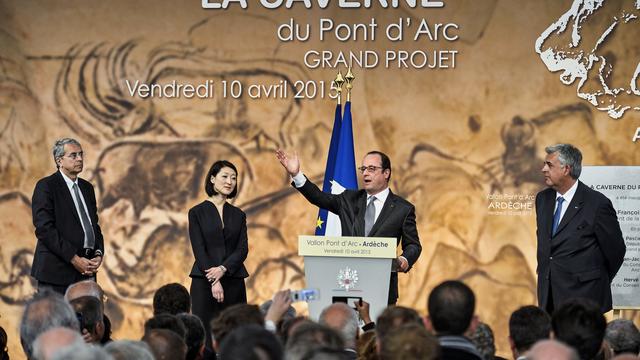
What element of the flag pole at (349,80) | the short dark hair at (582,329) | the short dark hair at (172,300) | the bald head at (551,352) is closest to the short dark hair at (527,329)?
the short dark hair at (582,329)

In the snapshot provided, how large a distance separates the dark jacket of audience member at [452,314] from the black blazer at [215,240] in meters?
3.16

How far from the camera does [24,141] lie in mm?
8883

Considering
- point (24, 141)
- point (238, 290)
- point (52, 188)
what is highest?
point (24, 141)

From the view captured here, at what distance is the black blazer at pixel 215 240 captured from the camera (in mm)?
7051

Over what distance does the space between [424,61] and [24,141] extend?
321cm

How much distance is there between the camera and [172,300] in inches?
210

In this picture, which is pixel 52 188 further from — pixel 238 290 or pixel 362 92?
pixel 362 92

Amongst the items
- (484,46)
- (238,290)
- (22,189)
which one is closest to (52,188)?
(238,290)

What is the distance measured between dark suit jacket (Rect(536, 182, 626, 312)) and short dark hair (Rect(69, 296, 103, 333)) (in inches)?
111

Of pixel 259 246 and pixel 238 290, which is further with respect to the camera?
pixel 259 246

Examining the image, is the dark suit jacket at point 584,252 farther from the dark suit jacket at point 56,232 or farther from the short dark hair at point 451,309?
the dark suit jacket at point 56,232

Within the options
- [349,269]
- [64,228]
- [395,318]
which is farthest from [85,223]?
[395,318]

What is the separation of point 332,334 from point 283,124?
17.5ft

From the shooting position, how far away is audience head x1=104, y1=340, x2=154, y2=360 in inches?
134
